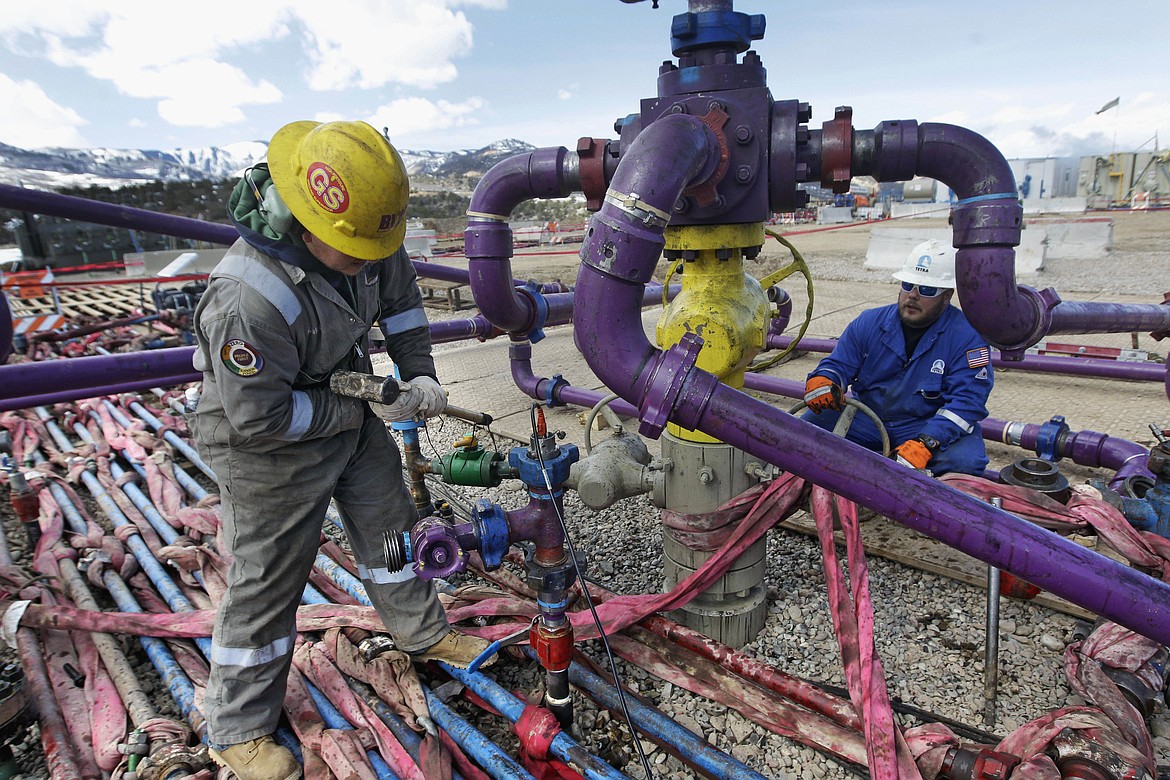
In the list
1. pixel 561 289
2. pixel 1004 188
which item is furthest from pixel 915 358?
pixel 561 289

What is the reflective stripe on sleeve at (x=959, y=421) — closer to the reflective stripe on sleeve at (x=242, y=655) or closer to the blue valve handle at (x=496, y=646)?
the blue valve handle at (x=496, y=646)

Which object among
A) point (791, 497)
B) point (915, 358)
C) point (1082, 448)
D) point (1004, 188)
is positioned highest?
point (1004, 188)

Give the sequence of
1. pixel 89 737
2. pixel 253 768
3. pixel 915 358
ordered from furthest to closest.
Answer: pixel 915 358, pixel 89 737, pixel 253 768

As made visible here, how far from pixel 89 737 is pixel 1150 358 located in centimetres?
672

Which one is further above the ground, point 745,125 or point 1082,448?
point 745,125

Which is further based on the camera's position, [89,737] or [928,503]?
[89,737]

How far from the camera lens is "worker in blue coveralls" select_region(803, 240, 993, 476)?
9.41 feet

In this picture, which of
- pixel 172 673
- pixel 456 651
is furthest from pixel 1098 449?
pixel 172 673

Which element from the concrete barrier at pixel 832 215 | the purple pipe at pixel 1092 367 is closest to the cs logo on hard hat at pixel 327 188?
the purple pipe at pixel 1092 367

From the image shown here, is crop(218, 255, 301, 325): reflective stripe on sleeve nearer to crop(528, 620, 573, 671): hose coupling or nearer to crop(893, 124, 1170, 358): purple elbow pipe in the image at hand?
crop(528, 620, 573, 671): hose coupling

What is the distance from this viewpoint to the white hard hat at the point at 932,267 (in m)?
2.90

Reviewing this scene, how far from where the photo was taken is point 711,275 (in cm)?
208

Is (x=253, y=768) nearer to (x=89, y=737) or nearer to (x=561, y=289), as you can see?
(x=89, y=737)

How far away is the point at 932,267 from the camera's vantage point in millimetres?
2918
